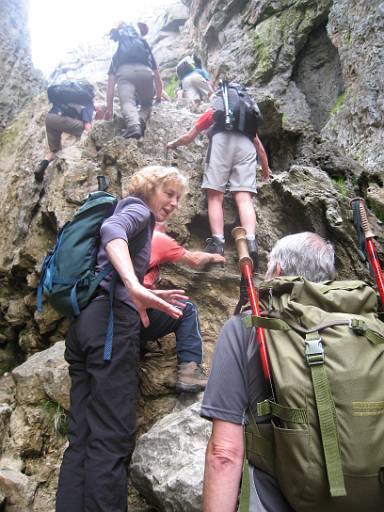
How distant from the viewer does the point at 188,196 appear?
247 inches

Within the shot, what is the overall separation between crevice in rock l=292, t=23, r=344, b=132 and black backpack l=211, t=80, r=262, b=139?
456 centimetres

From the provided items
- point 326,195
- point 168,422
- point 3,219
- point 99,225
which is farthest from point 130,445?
point 3,219

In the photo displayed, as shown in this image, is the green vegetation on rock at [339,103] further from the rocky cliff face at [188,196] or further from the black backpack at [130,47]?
the black backpack at [130,47]

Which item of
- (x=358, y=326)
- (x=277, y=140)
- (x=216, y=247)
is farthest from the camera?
(x=277, y=140)

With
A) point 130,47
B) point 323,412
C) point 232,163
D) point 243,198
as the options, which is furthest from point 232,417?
point 130,47

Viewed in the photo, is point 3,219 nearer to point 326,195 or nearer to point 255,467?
point 326,195

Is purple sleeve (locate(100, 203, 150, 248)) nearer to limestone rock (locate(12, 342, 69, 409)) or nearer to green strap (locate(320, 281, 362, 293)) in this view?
green strap (locate(320, 281, 362, 293))

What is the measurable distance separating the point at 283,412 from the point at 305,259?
1.02 meters

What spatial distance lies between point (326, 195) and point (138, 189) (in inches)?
127

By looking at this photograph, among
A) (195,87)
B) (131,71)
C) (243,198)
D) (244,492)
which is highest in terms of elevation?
(195,87)

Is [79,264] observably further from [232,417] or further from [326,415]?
[326,415]

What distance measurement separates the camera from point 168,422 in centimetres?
371

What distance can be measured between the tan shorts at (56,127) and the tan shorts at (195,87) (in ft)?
15.4

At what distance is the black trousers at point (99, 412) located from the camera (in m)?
2.85
